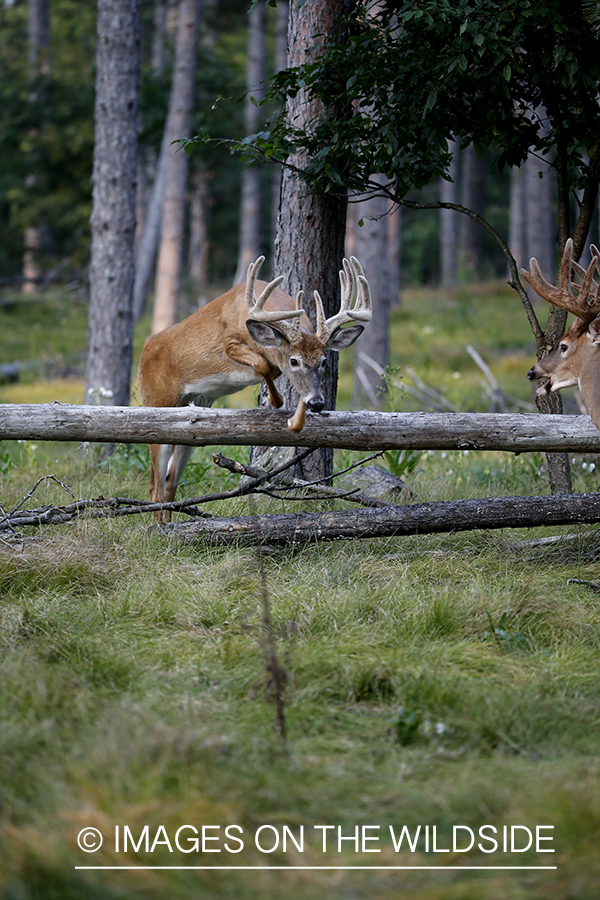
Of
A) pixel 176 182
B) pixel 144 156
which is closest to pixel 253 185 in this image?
pixel 144 156

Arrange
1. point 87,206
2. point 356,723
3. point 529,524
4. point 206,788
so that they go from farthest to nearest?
point 87,206 < point 529,524 < point 356,723 < point 206,788

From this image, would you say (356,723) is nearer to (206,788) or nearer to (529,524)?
(206,788)

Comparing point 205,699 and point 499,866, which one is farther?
point 205,699

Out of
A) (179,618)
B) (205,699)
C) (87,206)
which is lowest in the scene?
(205,699)

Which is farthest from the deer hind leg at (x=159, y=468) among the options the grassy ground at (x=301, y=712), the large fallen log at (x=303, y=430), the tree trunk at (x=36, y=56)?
the tree trunk at (x=36, y=56)

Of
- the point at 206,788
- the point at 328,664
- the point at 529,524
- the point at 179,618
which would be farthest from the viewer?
the point at 529,524

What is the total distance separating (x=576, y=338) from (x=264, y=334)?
2.11 metres

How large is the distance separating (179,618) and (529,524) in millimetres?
2291

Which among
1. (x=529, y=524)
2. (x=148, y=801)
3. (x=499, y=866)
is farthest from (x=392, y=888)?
(x=529, y=524)

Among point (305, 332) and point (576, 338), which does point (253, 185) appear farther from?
point (305, 332)

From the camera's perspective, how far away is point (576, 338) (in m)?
5.47

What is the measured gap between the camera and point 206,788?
2.77 meters

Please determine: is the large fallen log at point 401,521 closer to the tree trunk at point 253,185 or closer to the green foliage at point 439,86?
the green foliage at point 439,86

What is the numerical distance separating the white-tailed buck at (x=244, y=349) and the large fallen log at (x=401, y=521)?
721 mm
